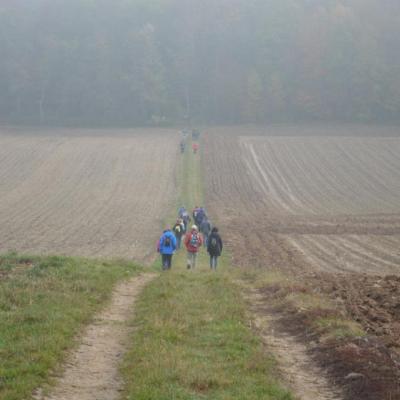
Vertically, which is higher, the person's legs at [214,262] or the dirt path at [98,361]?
the dirt path at [98,361]

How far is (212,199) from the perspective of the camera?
43.4 m

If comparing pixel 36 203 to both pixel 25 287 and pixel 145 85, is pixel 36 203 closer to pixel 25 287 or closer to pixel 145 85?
pixel 25 287

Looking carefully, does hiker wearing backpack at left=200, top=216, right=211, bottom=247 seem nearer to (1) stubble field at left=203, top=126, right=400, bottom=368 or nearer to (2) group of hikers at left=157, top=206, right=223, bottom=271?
(1) stubble field at left=203, top=126, right=400, bottom=368

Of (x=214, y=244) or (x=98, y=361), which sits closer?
(x=98, y=361)

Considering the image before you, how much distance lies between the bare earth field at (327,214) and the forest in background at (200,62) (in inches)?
548

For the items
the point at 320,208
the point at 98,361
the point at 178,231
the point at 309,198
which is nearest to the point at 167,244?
the point at 178,231

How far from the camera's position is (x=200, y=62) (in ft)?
322

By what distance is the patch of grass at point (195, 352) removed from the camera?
784cm

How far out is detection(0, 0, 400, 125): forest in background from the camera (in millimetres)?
88438

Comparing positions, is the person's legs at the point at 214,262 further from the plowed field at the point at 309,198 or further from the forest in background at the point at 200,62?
the forest in background at the point at 200,62

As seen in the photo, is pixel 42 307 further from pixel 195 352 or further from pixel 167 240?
pixel 167 240

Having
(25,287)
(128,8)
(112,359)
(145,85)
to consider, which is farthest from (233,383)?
(128,8)

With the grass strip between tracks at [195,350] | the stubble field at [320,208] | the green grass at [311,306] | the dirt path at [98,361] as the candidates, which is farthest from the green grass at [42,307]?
the stubble field at [320,208]

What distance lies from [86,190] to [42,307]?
34109 mm
